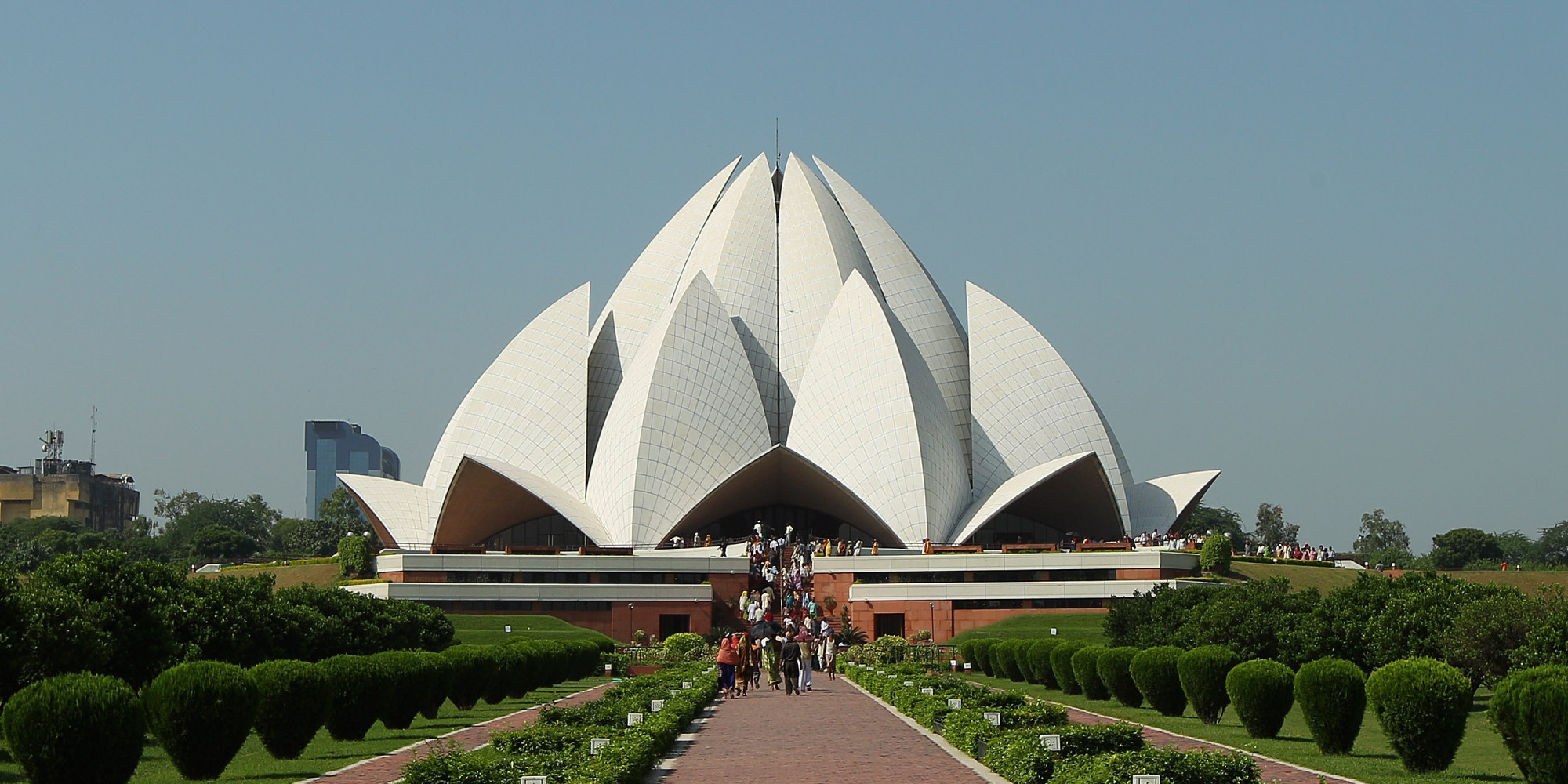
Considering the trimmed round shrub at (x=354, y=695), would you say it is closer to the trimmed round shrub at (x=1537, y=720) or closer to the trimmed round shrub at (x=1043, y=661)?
the trimmed round shrub at (x=1537, y=720)

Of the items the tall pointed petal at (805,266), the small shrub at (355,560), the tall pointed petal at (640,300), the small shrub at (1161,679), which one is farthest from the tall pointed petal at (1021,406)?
the small shrub at (1161,679)

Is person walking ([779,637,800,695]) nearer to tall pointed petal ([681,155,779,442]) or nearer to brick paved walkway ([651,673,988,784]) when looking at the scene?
brick paved walkway ([651,673,988,784])

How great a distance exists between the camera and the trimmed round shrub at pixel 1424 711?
12.0 m

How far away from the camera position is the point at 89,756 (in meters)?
10.5

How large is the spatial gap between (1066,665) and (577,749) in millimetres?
13097

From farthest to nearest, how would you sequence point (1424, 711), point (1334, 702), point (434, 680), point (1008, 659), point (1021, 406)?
point (1021, 406) → point (1008, 659) → point (434, 680) → point (1334, 702) → point (1424, 711)

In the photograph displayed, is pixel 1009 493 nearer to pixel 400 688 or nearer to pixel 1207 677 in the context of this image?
pixel 1207 677

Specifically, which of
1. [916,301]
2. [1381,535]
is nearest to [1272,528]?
[1381,535]

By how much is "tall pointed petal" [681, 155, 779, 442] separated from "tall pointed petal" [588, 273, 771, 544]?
6.53ft

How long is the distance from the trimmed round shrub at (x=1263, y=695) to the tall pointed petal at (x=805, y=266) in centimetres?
3839

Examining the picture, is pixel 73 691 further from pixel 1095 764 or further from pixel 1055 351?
pixel 1055 351

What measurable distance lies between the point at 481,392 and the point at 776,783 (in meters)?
45.4

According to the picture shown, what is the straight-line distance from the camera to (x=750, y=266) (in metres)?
56.6

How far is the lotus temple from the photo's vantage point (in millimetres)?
41250
